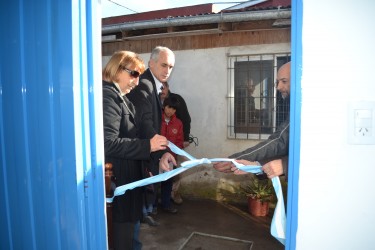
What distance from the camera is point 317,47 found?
1.10 metres

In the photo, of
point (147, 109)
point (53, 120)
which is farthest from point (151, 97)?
point (53, 120)

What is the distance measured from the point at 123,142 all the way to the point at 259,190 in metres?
3.48

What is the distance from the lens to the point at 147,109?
7.79 feet

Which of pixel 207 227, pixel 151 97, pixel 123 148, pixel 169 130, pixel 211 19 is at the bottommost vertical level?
pixel 207 227

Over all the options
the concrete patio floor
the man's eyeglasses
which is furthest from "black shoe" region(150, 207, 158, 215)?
the man's eyeglasses

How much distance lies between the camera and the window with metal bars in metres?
5.02

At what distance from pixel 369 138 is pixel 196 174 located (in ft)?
15.0

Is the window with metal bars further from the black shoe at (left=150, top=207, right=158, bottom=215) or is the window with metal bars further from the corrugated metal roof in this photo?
the black shoe at (left=150, top=207, right=158, bottom=215)

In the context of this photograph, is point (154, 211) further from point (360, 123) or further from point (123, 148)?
point (360, 123)

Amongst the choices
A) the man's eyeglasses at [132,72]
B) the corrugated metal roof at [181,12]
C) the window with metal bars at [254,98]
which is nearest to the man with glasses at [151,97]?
the man's eyeglasses at [132,72]

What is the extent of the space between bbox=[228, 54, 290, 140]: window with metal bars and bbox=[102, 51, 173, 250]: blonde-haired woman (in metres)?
3.37

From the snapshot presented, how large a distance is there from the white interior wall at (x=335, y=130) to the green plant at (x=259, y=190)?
3641 millimetres

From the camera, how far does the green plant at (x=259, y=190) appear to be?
4.70 metres

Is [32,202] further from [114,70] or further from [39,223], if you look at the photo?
[114,70]
